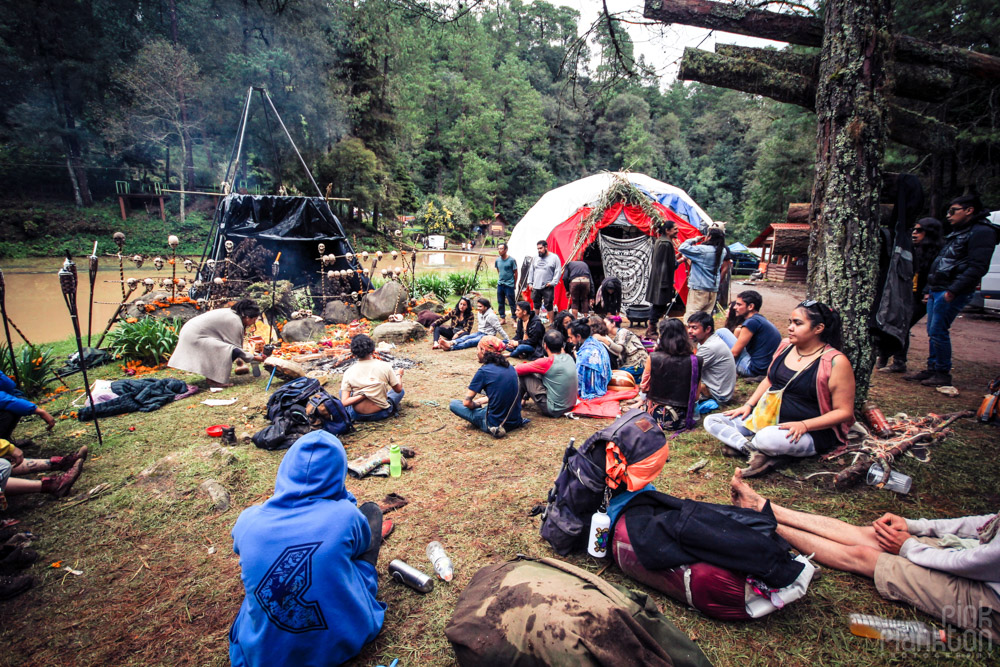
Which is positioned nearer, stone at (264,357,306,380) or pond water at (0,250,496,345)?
stone at (264,357,306,380)

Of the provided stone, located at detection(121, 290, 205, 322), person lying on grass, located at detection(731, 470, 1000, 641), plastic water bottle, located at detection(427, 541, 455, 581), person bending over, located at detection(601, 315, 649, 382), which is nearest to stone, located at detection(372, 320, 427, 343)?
stone, located at detection(121, 290, 205, 322)

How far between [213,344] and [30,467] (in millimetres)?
2475

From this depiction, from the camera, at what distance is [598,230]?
11.2m

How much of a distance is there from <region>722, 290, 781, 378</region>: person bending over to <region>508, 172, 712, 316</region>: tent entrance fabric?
4.95 m

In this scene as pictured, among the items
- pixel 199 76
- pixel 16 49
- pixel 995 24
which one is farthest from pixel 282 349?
pixel 16 49

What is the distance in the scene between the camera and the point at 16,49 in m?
23.3

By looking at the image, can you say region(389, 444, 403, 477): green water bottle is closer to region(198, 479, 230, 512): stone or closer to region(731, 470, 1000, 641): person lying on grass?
region(198, 479, 230, 512): stone

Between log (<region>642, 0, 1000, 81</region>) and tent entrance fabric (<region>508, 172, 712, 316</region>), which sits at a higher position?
log (<region>642, 0, 1000, 81</region>)

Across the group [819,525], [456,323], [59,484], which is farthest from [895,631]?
[456,323]

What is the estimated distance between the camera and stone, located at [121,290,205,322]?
7953 millimetres

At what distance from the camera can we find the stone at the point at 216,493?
141 inches

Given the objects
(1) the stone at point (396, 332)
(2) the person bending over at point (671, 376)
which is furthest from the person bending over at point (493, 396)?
(1) the stone at point (396, 332)

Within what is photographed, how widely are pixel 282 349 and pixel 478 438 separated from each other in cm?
484

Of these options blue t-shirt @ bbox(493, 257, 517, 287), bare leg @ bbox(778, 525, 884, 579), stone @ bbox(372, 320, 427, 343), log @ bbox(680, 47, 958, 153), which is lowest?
bare leg @ bbox(778, 525, 884, 579)
